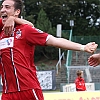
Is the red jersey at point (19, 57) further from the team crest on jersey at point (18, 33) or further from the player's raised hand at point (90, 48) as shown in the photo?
the player's raised hand at point (90, 48)

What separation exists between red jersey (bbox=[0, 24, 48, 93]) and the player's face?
266mm

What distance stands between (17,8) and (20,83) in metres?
1.05

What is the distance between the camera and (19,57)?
5621 mm

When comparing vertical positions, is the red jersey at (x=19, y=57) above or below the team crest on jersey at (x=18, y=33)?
below

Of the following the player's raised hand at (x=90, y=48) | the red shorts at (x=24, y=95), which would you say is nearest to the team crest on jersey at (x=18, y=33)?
the red shorts at (x=24, y=95)

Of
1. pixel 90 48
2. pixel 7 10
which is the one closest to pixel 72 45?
pixel 90 48

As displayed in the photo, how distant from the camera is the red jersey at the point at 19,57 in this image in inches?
221

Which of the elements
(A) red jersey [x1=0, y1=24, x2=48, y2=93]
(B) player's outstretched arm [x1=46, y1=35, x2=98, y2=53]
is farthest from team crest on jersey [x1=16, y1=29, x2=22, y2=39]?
(B) player's outstretched arm [x1=46, y1=35, x2=98, y2=53]

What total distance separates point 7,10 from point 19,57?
0.67m

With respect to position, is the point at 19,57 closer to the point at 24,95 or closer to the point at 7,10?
the point at 24,95

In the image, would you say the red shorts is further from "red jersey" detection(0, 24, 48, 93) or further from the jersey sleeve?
the jersey sleeve

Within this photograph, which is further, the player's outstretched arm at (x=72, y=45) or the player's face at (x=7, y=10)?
the player's face at (x=7, y=10)

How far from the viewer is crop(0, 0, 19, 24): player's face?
5723 mm

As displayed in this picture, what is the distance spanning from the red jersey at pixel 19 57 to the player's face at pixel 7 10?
0.87ft
